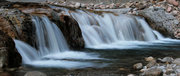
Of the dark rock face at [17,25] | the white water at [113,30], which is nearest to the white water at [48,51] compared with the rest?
the dark rock face at [17,25]

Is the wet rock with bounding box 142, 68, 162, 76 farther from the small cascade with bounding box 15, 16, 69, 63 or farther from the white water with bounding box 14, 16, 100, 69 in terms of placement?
the small cascade with bounding box 15, 16, 69, 63

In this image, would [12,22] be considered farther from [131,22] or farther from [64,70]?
[131,22]

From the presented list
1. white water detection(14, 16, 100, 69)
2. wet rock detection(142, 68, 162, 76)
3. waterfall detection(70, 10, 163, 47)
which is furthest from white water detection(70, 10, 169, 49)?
wet rock detection(142, 68, 162, 76)

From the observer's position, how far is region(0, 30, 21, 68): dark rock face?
5.31 metres

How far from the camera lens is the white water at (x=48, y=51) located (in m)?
6.27

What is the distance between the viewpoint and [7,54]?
5.39 meters

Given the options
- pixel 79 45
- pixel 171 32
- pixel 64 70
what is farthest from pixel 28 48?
pixel 171 32

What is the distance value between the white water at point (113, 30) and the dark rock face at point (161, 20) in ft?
2.62

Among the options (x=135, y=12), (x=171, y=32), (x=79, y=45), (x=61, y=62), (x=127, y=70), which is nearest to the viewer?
(x=127, y=70)

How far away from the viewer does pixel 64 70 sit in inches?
217

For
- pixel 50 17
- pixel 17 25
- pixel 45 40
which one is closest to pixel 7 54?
pixel 17 25

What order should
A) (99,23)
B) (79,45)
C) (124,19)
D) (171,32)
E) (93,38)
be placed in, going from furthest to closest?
(171,32) → (124,19) → (99,23) → (93,38) → (79,45)

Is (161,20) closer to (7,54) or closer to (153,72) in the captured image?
(153,72)

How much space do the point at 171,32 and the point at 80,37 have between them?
26.4ft
